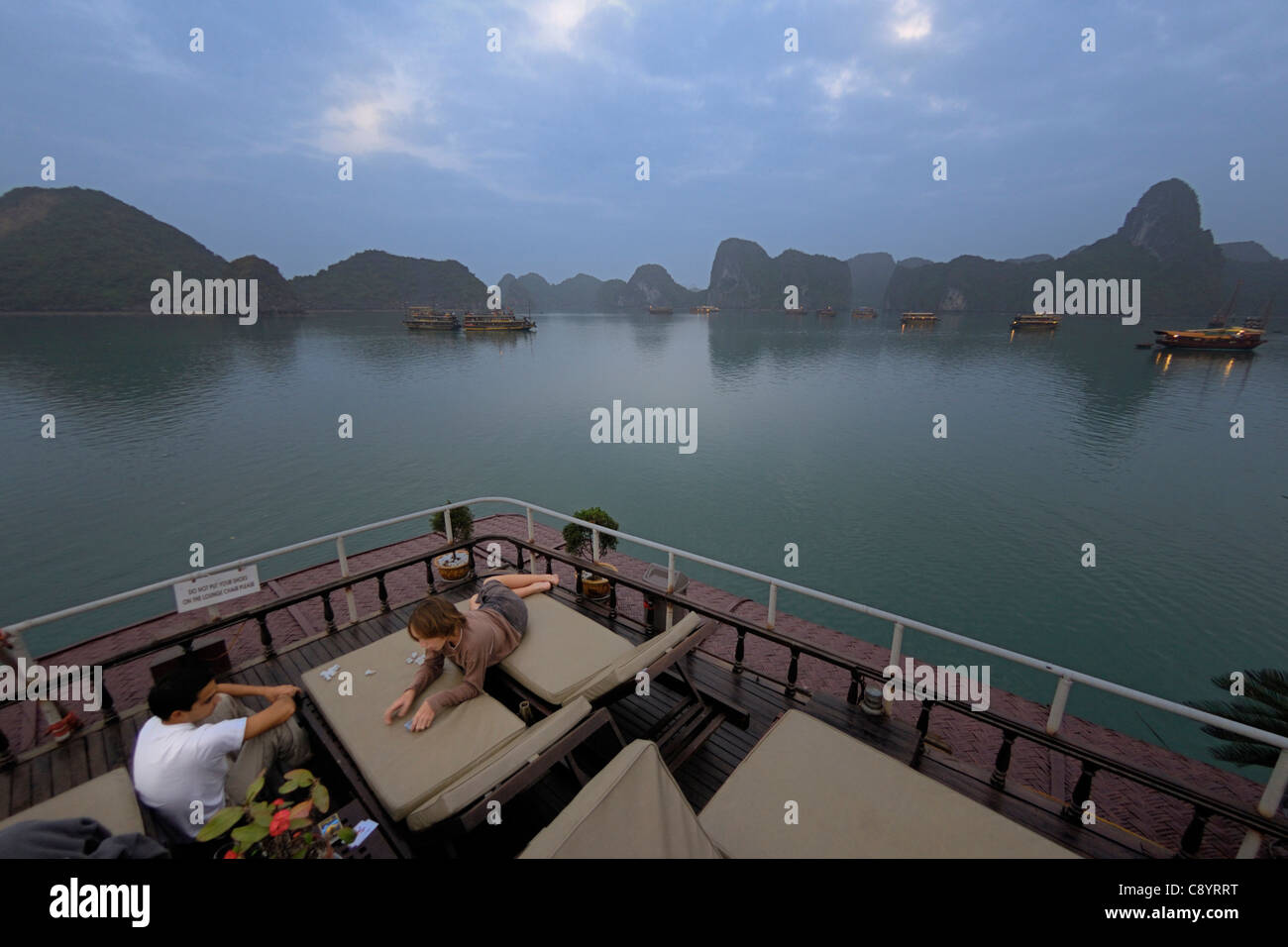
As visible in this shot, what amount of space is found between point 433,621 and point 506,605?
3.48ft

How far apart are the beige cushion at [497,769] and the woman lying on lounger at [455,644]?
25.0 inches

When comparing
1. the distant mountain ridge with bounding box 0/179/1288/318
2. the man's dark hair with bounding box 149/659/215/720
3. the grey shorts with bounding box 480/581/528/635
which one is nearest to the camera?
the man's dark hair with bounding box 149/659/215/720

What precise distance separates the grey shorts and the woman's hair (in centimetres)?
78

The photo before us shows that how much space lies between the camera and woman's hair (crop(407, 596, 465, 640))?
12.7ft

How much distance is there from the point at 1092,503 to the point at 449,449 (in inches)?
1209

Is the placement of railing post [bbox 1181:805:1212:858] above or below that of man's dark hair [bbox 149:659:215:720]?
below

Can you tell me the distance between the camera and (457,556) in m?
9.16

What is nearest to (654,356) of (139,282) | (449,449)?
(449,449)

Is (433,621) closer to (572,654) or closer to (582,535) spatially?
(572,654)

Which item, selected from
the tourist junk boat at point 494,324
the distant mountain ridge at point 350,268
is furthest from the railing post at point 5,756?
the distant mountain ridge at point 350,268

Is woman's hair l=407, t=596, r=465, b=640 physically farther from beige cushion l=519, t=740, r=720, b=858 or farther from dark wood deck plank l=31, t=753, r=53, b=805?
dark wood deck plank l=31, t=753, r=53, b=805

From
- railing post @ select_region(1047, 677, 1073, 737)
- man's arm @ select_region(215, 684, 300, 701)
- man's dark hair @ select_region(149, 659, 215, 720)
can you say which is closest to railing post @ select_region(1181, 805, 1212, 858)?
railing post @ select_region(1047, 677, 1073, 737)
